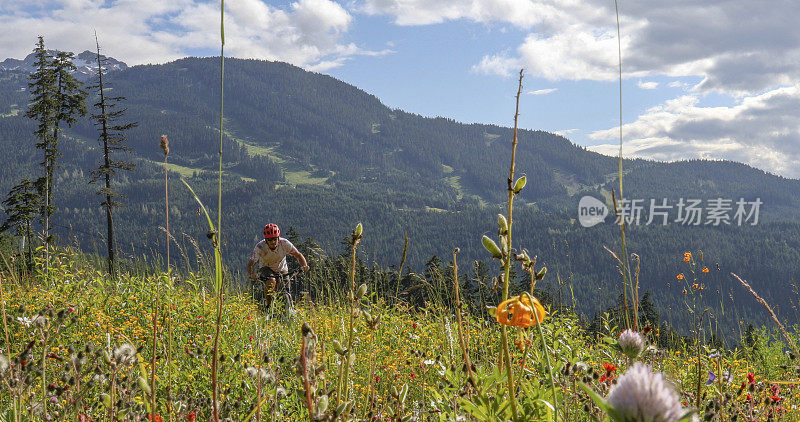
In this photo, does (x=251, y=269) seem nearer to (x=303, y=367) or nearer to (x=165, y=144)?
(x=165, y=144)

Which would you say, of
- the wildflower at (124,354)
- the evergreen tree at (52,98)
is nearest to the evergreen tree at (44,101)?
the evergreen tree at (52,98)

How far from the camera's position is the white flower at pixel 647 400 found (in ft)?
1.70

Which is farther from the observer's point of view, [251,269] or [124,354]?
[251,269]

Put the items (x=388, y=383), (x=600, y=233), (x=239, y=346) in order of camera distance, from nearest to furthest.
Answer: (x=388, y=383)
(x=239, y=346)
(x=600, y=233)

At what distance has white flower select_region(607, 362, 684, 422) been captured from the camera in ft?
1.70

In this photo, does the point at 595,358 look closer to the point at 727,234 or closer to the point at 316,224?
the point at 316,224

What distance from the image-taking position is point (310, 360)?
944mm

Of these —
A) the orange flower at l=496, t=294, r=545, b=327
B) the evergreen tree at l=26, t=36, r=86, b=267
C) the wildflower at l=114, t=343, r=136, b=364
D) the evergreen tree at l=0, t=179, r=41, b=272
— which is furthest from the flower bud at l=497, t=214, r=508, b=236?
the evergreen tree at l=0, t=179, r=41, b=272

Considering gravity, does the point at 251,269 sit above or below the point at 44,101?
below

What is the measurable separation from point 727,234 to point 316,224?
5909 inches

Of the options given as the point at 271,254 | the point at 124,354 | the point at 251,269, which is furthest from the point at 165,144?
the point at 271,254

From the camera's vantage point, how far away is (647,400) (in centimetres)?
53

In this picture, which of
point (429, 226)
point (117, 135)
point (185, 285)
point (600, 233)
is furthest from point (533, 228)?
point (185, 285)

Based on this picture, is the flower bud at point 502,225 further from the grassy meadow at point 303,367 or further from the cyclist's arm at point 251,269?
the cyclist's arm at point 251,269
